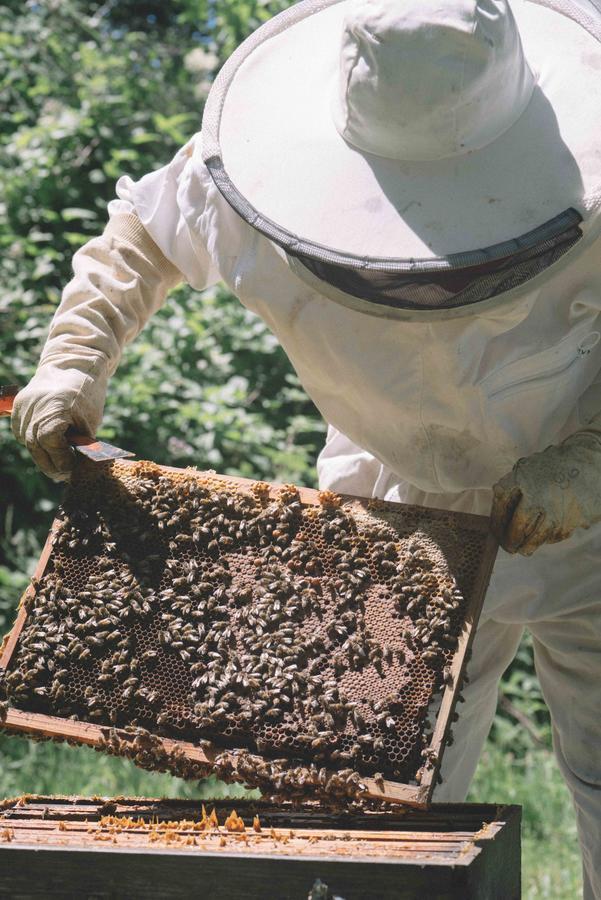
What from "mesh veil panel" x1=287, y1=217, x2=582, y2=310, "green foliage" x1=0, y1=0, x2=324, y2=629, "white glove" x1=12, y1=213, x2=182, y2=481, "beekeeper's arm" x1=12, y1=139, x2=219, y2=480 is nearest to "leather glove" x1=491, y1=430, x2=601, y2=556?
"mesh veil panel" x1=287, y1=217, x2=582, y2=310

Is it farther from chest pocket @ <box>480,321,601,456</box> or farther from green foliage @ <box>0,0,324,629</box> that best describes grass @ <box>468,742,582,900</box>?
chest pocket @ <box>480,321,601,456</box>

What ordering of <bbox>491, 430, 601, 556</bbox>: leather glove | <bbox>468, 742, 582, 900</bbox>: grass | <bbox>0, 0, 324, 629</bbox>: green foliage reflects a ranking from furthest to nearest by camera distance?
<bbox>0, 0, 324, 629</bbox>: green foliage → <bbox>468, 742, 582, 900</bbox>: grass → <bbox>491, 430, 601, 556</bbox>: leather glove

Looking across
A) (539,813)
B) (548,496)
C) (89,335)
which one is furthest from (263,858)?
(539,813)

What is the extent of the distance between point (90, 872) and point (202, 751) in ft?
1.72

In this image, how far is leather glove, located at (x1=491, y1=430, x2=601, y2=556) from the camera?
10.2 feet

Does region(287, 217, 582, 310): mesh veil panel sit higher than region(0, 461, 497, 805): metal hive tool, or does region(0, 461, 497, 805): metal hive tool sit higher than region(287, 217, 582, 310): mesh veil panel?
region(287, 217, 582, 310): mesh veil panel

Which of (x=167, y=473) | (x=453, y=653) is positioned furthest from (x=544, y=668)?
(x=167, y=473)

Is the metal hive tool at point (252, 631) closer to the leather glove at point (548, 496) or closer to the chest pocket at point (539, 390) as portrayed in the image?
the leather glove at point (548, 496)

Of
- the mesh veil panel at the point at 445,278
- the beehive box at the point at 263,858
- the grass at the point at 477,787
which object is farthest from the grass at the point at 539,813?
the mesh veil panel at the point at 445,278

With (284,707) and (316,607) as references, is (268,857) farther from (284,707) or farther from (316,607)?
(316,607)

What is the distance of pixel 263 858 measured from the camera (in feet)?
8.13

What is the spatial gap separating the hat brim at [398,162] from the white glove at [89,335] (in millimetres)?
695

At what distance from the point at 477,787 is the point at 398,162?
3.90 m

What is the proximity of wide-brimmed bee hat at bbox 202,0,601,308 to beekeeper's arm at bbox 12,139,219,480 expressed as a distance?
577 millimetres
